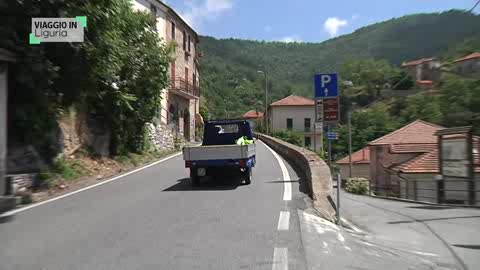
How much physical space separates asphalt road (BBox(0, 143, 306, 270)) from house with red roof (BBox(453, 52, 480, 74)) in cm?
1734

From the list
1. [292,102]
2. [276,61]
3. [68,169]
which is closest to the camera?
[68,169]

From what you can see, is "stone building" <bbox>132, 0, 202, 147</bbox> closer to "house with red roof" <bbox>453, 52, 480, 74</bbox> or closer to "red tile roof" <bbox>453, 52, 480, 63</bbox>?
"house with red roof" <bbox>453, 52, 480, 74</bbox>

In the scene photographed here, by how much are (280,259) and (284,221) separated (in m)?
2.84

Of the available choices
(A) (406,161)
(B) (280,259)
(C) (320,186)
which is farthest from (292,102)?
(B) (280,259)

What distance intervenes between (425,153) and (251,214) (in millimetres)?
34915

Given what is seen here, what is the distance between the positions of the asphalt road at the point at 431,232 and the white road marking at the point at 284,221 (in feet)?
5.57

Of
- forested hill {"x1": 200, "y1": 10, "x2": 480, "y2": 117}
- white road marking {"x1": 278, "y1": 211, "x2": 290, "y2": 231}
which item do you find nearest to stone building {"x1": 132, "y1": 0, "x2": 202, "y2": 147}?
white road marking {"x1": 278, "y1": 211, "x2": 290, "y2": 231}

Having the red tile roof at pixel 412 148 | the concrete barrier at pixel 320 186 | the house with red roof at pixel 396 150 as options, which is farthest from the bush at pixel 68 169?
the red tile roof at pixel 412 148

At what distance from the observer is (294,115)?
11394cm

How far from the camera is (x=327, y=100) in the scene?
14.1 meters

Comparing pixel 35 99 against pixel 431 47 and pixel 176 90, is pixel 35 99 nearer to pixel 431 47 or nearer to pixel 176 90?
pixel 176 90

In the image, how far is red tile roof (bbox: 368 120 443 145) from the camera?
4650 centimetres

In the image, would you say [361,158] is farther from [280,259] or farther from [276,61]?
[276,61]

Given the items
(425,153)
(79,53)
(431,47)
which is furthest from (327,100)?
(431,47)
